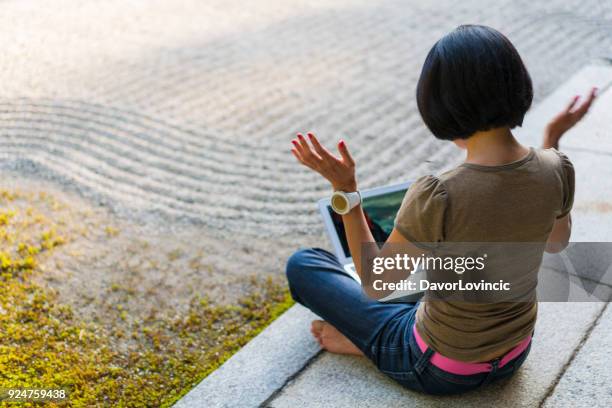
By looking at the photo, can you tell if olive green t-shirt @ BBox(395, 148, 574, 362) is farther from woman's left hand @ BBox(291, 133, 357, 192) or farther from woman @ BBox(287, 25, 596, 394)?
woman's left hand @ BBox(291, 133, 357, 192)

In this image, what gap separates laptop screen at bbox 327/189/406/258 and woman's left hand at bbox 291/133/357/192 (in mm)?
766

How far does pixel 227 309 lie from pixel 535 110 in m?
2.45

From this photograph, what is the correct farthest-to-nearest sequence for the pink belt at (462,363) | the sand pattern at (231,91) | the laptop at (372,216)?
the sand pattern at (231,91), the laptop at (372,216), the pink belt at (462,363)

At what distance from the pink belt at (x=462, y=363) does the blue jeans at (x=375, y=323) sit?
2 centimetres

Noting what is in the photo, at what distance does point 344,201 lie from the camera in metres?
1.81

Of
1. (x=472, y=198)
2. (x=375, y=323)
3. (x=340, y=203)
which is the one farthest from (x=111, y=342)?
(x=472, y=198)

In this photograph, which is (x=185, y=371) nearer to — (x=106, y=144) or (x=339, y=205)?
(x=339, y=205)

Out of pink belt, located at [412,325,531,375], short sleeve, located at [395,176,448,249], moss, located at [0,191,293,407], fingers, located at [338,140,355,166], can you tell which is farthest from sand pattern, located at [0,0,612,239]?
short sleeve, located at [395,176,448,249]

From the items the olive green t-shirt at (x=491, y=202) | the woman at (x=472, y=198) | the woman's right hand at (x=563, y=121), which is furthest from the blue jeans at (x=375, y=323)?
the woman's right hand at (x=563, y=121)

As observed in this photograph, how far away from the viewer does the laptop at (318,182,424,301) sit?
2566 mm

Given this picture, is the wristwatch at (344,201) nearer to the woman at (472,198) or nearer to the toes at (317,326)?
the woman at (472,198)

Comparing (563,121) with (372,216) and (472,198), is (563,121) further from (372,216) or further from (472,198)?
(372,216)

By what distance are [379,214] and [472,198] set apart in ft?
3.54

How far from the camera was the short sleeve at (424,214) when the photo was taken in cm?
160
